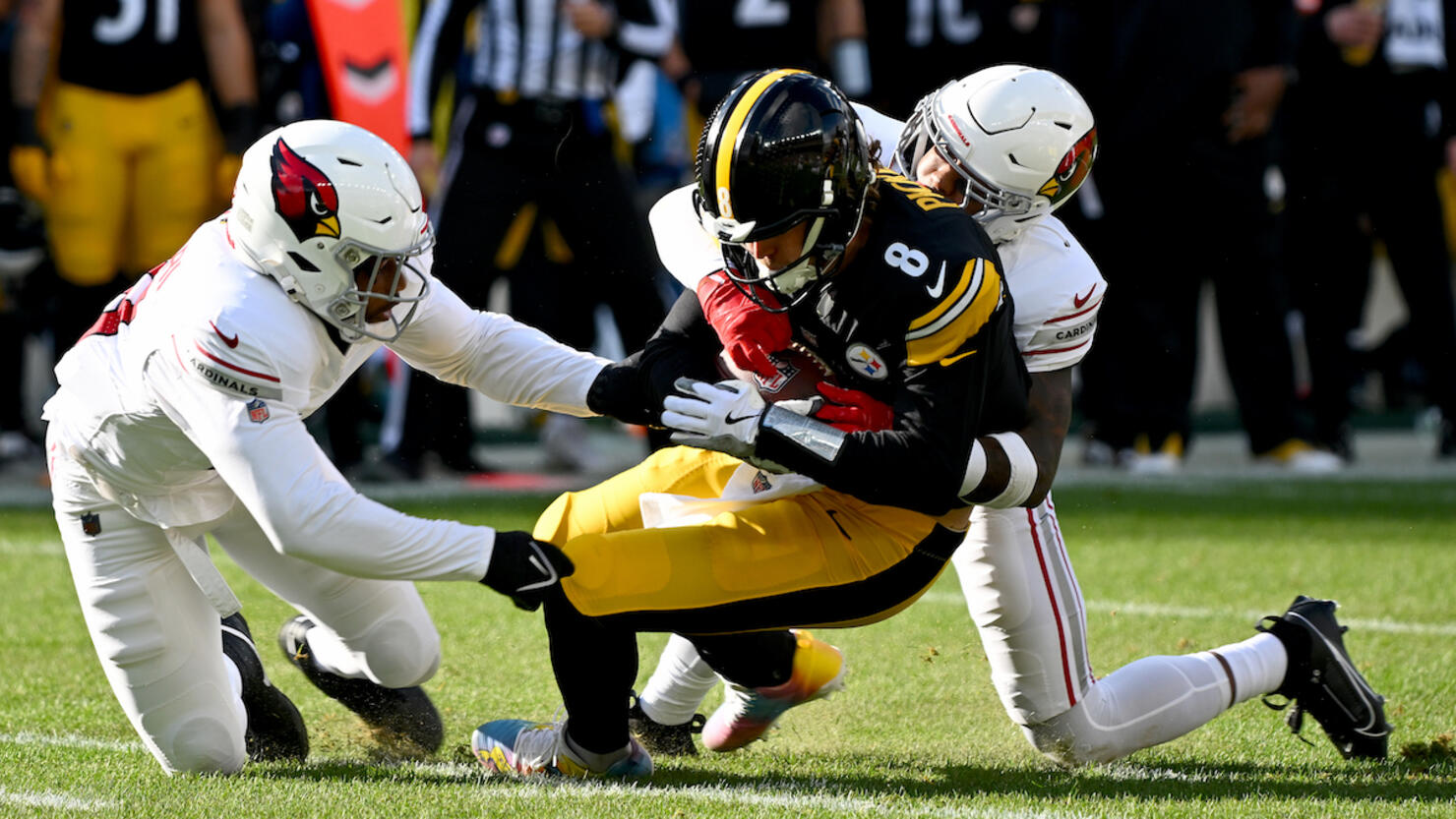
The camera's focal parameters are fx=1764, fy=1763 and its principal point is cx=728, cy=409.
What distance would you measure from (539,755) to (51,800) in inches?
36.0

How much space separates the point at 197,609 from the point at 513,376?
0.81m

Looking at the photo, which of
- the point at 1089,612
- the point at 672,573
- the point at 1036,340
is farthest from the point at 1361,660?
the point at 672,573

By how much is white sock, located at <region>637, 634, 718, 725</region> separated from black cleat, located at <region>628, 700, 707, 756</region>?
0.01 meters

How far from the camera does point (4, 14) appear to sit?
26.1 feet

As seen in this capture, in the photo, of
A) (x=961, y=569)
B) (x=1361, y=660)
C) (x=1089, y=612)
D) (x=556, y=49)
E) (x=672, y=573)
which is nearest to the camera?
(x=672, y=573)

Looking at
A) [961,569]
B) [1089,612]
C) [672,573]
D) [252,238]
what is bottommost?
[1089,612]

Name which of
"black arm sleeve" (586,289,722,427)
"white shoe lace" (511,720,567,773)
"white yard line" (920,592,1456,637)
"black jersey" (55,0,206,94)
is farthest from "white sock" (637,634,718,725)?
"black jersey" (55,0,206,94)

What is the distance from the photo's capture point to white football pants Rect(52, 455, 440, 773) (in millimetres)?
3529

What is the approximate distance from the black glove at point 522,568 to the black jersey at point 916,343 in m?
0.44

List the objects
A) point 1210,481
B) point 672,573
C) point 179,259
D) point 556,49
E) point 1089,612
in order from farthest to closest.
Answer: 1. point 1210,481
2. point 556,49
3. point 1089,612
4. point 179,259
5. point 672,573

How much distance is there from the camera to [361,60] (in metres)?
7.96

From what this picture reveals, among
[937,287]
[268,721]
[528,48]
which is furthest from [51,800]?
[528,48]

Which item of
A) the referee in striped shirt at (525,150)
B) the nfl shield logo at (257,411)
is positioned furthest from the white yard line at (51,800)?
the referee in striped shirt at (525,150)

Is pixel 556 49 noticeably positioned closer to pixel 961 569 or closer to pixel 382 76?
pixel 382 76
